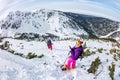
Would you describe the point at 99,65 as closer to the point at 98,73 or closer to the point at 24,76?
the point at 98,73

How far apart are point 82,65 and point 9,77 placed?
23.0 ft

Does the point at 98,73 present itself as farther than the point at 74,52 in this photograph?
No

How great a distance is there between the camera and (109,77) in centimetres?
1402

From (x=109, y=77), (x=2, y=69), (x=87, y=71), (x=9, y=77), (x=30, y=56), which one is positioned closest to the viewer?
(x=9, y=77)

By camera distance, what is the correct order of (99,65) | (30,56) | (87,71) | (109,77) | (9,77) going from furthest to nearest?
(30,56)
(99,65)
(87,71)
(109,77)
(9,77)

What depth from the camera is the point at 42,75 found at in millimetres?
13055

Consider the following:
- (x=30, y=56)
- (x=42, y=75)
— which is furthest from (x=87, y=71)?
(x=30, y=56)

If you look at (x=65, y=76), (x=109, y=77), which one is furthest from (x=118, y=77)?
(x=65, y=76)

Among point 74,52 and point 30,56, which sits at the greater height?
point 74,52

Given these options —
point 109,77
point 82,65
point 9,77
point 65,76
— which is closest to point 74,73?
point 65,76

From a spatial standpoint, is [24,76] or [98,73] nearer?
[24,76]

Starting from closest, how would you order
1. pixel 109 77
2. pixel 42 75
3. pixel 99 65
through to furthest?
pixel 42 75
pixel 109 77
pixel 99 65

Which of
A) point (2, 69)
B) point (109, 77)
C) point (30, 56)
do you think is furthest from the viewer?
point (30, 56)

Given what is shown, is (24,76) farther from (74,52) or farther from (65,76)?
(74,52)
